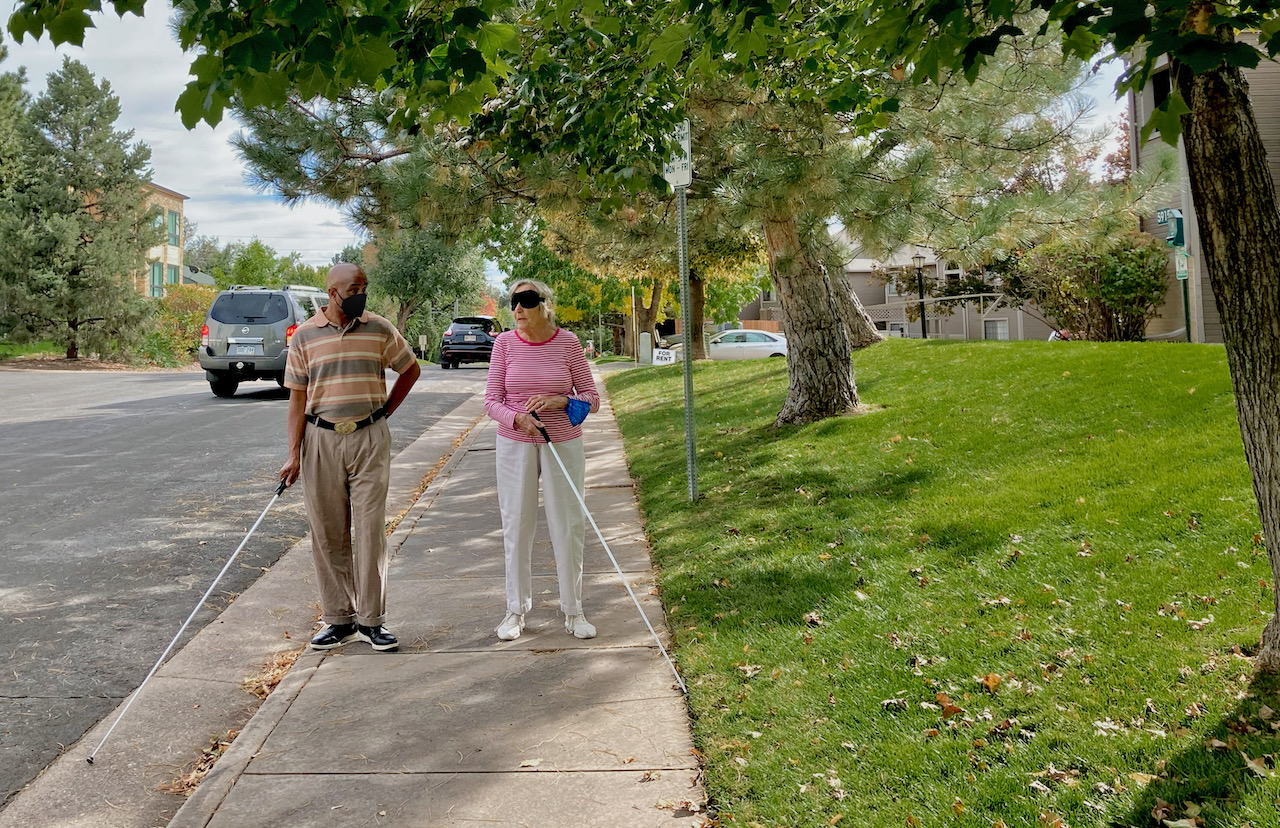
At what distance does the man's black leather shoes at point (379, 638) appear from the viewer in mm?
5164

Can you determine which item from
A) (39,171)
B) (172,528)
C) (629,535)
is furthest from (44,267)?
(629,535)

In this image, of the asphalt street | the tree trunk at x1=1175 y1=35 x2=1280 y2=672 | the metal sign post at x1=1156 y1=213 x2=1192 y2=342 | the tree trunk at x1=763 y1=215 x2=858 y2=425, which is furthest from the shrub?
the tree trunk at x1=1175 y1=35 x2=1280 y2=672

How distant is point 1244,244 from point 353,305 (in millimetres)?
3882

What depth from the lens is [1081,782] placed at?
10.8 ft

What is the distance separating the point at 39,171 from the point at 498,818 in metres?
32.2

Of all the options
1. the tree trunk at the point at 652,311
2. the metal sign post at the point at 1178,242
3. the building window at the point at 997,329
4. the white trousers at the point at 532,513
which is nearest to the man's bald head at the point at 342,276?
the white trousers at the point at 532,513

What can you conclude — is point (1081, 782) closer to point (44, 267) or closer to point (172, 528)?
point (172, 528)

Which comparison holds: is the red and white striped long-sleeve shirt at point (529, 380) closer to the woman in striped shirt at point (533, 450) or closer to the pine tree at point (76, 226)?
the woman in striped shirt at point (533, 450)

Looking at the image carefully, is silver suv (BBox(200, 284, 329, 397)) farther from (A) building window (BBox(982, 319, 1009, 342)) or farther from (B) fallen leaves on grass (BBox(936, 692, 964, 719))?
(A) building window (BBox(982, 319, 1009, 342))

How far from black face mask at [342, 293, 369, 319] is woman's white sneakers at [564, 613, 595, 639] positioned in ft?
6.34

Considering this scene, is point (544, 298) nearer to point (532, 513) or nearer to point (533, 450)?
point (533, 450)

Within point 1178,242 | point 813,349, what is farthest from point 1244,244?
point 1178,242

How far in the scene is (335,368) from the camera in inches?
202

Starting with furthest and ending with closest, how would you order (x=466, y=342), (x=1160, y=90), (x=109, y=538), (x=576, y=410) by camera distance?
(x=466, y=342) < (x=109, y=538) < (x=576, y=410) < (x=1160, y=90)
